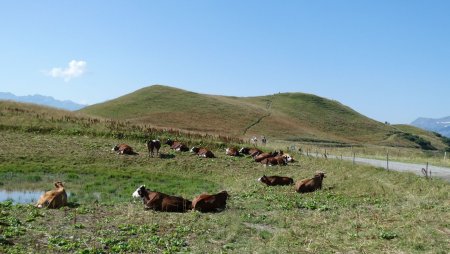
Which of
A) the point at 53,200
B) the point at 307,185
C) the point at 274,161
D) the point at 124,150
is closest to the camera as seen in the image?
the point at 53,200

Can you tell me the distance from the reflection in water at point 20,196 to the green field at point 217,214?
0.93 m

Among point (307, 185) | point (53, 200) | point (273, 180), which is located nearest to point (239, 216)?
point (53, 200)

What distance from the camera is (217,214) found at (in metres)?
16.2

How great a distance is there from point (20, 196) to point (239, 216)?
11660mm

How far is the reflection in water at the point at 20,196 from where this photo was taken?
20.4 m

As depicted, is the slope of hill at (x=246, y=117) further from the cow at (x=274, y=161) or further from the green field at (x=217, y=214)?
the green field at (x=217, y=214)

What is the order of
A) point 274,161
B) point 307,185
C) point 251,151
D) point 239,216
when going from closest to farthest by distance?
point 239,216 → point 307,185 → point 274,161 → point 251,151

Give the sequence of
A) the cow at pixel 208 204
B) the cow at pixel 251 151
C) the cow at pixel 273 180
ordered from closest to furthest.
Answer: the cow at pixel 208 204, the cow at pixel 273 180, the cow at pixel 251 151

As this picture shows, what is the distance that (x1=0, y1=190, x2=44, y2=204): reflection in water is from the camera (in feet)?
66.8

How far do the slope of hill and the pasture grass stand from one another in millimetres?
58443

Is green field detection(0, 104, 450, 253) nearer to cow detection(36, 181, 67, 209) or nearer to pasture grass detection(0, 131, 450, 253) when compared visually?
pasture grass detection(0, 131, 450, 253)

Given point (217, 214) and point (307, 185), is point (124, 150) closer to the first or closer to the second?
point (307, 185)

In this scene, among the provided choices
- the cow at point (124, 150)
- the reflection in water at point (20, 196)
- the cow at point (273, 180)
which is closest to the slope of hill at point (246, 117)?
the cow at point (124, 150)

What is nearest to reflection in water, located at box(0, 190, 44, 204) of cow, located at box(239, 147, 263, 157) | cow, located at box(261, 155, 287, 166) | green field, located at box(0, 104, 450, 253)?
green field, located at box(0, 104, 450, 253)
